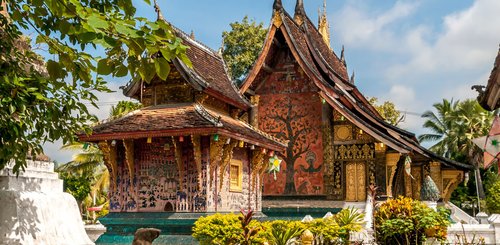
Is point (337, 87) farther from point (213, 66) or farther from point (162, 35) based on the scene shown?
point (162, 35)

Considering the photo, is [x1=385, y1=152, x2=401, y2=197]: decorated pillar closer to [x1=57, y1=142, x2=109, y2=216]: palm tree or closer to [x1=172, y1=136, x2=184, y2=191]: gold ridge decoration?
[x1=172, y1=136, x2=184, y2=191]: gold ridge decoration

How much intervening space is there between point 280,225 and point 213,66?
265 inches

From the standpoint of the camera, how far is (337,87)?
19.0 m

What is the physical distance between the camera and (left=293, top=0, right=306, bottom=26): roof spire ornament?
22172 millimetres

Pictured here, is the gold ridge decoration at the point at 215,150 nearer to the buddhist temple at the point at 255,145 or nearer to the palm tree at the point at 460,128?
the buddhist temple at the point at 255,145

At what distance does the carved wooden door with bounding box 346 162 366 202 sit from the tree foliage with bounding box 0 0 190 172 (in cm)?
1128

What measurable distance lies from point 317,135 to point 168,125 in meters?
6.96

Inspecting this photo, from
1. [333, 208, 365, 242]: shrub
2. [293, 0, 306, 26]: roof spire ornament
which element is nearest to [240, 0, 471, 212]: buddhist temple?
[293, 0, 306, 26]: roof spire ornament

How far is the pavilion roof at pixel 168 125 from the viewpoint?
12.5 metres

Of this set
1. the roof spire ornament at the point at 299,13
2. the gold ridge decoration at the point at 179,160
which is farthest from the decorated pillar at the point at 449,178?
the gold ridge decoration at the point at 179,160

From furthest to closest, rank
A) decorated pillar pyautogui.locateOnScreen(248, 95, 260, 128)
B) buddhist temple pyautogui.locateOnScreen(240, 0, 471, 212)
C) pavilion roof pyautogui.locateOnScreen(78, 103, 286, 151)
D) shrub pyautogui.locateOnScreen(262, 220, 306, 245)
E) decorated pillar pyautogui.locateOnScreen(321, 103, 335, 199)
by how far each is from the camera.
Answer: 1. decorated pillar pyautogui.locateOnScreen(248, 95, 260, 128)
2. decorated pillar pyautogui.locateOnScreen(321, 103, 335, 199)
3. buddhist temple pyautogui.locateOnScreen(240, 0, 471, 212)
4. pavilion roof pyautogui.locateOnScreen(78, 103, 286, 151)
5. shrub pyautogui.locateOnScreen(262, 220, 306, 245)

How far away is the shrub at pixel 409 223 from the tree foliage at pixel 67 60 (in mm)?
7227

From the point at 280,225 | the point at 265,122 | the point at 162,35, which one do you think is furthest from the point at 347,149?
the point at 162,35

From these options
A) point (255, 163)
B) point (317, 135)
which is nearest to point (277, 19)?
point (317, 135)
